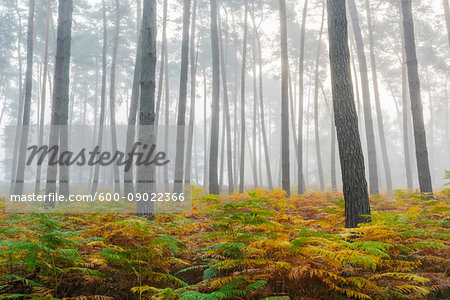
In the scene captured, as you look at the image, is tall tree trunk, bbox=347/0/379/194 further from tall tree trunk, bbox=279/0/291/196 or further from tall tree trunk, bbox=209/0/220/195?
tall tree trunk, bbox=209/0/220/195

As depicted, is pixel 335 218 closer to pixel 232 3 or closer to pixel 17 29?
pixel 232 3

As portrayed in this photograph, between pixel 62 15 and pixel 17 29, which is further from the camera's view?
pixel 17 29

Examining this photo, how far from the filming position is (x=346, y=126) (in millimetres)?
4738

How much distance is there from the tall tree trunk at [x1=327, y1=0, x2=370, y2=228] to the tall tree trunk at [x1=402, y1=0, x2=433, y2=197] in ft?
17.0

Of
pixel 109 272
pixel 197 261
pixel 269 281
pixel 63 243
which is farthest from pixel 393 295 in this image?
pixel 63 243

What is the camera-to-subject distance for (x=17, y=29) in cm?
2244

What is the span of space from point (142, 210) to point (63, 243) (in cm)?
331

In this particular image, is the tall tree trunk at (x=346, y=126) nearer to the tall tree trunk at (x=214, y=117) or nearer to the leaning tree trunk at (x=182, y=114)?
the tall tree trunk at (x=214, y=117)

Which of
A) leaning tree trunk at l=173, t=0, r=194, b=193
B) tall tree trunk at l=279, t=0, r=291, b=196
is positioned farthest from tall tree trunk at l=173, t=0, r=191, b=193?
tall tree trunk at l=279, t=0, r=291, b=196

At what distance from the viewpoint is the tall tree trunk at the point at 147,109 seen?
249 inches

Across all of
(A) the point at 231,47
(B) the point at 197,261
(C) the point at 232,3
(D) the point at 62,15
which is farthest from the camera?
(A) the point at 231,47

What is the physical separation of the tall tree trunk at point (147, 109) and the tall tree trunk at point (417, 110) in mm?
7618

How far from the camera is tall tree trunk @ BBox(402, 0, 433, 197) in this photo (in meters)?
8.48

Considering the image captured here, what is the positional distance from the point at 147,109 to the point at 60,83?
19.8ft
